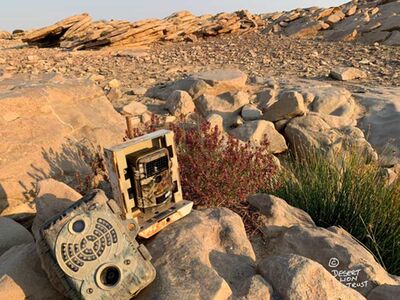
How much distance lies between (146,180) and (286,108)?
17.6 feet

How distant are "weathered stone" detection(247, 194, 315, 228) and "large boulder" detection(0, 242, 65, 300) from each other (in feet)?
6.33

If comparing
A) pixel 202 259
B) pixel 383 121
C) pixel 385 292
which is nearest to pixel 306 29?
pixel 383 121

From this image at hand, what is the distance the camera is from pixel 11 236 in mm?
3590

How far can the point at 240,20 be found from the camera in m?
20.8

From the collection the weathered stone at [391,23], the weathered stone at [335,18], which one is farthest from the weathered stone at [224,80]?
the weathered stone at [335,18]

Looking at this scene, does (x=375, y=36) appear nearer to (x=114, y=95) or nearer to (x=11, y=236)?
(x=114, y=95)

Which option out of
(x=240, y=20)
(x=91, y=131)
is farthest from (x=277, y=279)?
(x=240, y=20)

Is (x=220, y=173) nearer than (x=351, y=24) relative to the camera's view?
Yes

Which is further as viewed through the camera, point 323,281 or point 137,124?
point 137,124

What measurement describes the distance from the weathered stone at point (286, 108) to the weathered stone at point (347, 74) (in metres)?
3.28

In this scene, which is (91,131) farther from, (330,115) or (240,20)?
(240,20)

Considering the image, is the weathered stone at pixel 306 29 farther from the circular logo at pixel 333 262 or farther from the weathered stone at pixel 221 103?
the circular logo at pixel 333 262

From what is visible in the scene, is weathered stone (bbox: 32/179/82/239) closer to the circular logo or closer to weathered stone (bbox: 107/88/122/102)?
the circular logo

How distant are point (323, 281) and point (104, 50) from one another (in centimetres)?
1457
